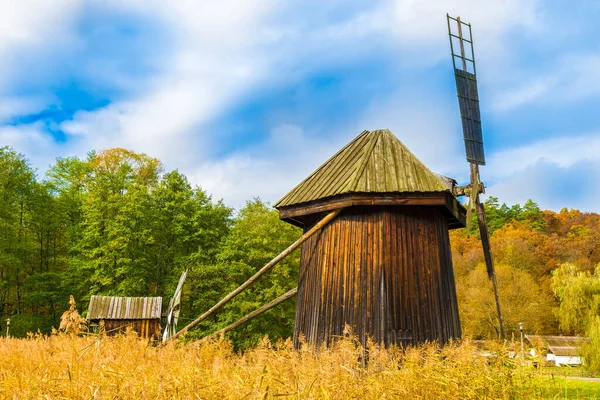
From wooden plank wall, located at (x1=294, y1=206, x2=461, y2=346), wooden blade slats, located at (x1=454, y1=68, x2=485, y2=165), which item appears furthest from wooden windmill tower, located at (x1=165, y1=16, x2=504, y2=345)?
wooden blade slats, located at (x1=454, y1=68, x2=485, y2=165)

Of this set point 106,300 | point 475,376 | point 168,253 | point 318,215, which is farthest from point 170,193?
point 475,376

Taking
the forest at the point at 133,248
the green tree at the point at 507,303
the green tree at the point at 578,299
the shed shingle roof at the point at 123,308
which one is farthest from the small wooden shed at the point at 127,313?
the green tree at the point at 507,303

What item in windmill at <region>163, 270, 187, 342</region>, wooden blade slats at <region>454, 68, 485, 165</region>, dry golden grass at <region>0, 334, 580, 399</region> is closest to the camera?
dry golden grass at <region>0, 334, 580, 399</region>

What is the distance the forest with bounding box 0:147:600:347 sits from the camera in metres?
25.2

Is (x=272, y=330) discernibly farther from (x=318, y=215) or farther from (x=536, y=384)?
(x=536, y=384)

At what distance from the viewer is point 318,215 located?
1020 cm

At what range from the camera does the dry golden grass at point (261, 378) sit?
9.07ft

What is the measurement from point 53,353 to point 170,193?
24.3 metres

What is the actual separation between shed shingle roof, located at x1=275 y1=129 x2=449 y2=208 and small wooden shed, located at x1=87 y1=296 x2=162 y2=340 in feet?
29.3

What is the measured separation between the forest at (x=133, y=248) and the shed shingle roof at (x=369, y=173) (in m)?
14.8

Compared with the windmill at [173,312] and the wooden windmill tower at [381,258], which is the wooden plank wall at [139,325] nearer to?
the windmill at [173,312]

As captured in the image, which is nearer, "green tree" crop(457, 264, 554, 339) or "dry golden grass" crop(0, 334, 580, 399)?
"dry golden grass" crop(0, 334, 580, 399)

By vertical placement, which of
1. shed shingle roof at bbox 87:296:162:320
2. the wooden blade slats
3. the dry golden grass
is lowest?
the dry golden grass

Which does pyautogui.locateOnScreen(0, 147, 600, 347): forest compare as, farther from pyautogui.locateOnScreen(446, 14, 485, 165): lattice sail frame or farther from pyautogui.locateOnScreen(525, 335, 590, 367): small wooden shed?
pyautogui.locateOnScreen(446, 14, 485, 165): lattice sail frame
